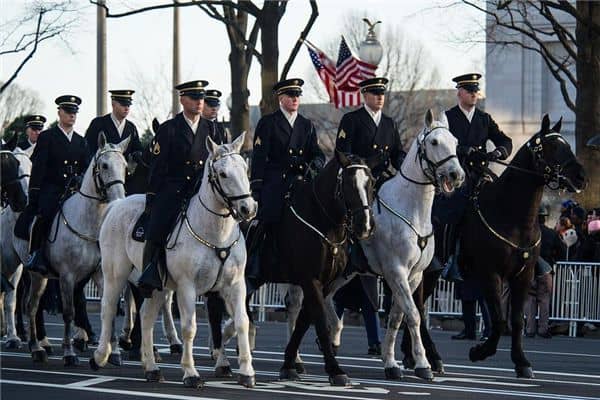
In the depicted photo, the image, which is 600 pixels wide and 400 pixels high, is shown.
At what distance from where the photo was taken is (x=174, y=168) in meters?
16.1

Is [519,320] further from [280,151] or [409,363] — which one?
[280,151]

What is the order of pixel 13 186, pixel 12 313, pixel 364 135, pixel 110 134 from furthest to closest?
pixel 12 313 < pixel 13 186 < pixel 110 134 < pixel 364 135

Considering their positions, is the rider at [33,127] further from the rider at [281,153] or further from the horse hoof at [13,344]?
the rider at [281,153]

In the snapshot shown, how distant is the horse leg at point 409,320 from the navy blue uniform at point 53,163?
15.7 ft

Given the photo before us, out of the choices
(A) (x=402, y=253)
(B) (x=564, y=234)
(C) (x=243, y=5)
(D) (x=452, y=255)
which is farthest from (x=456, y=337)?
(C) (x=243, y=5)

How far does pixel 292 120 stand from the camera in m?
17.0

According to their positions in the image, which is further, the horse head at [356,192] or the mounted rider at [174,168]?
the mounted rider at [174,168]

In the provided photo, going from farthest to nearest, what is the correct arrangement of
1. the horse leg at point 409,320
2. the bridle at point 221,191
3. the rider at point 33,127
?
the rider at point 33,127 → the horse leg at point 409,320 → the bridle at point 221,191

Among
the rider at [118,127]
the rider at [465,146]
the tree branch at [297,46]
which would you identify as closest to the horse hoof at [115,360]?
the rider at [118,127]

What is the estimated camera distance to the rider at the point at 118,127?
19359 millimetres

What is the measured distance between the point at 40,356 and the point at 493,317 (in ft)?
17.6

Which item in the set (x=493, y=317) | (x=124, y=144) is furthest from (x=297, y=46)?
(x=493, y=317)

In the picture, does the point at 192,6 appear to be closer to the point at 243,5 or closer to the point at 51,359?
the point at 243,5

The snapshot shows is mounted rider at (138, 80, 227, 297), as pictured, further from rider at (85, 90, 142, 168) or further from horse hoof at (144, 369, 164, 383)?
rider at (85, 90, 142, 168)
